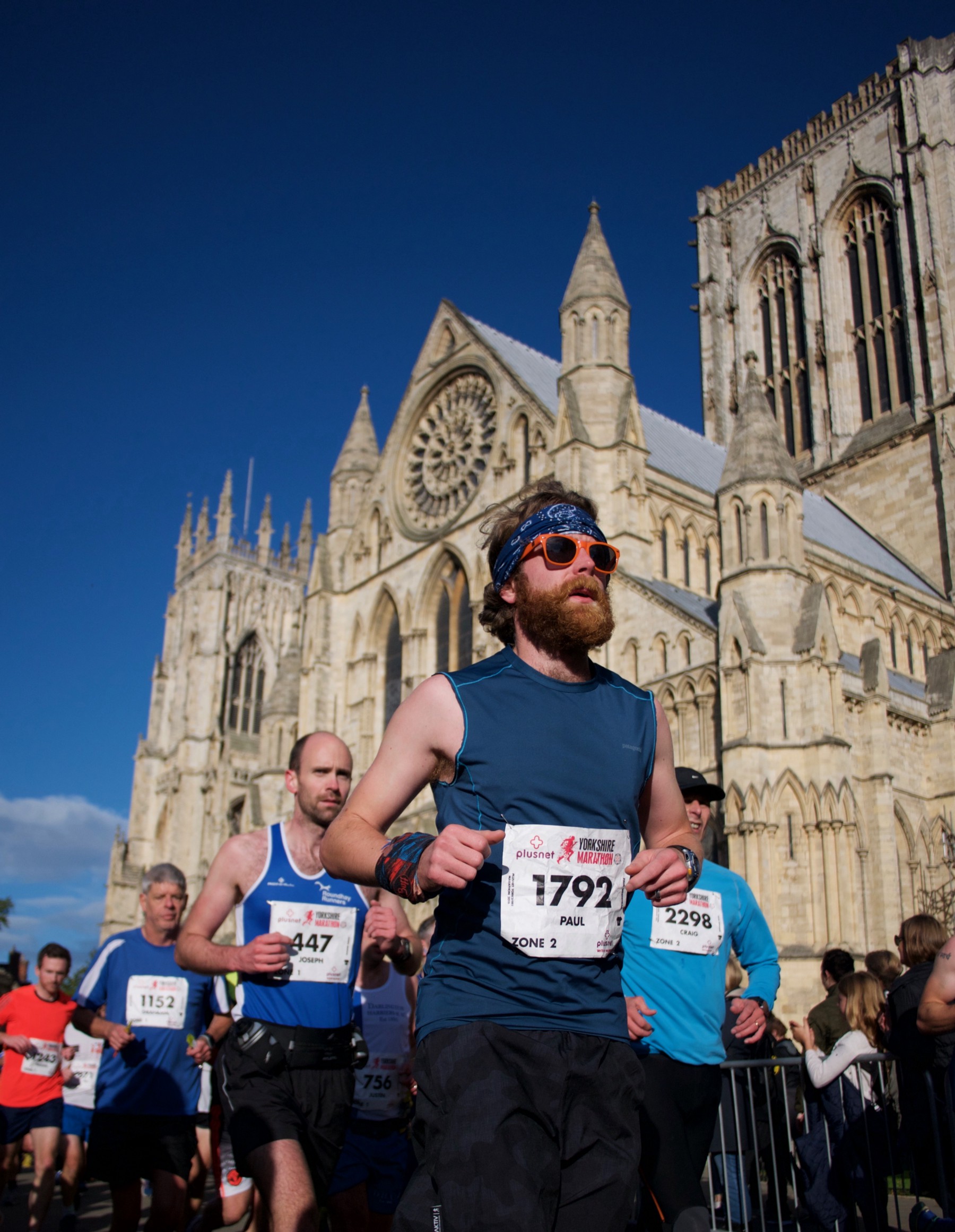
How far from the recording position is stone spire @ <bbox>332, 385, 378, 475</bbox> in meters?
29.4

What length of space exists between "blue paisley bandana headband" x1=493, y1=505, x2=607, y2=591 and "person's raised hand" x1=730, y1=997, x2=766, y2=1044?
8.13ft

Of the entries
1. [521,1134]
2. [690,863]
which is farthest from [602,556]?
[521,1134]

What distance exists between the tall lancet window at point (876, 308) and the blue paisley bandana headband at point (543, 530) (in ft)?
111

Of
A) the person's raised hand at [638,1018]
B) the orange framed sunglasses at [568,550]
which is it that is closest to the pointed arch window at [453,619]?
the person's raised hand at [638,1018]

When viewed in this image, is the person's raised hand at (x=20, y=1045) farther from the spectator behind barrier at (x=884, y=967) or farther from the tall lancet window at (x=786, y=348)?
the tall lancet window at (x=786, y=348)

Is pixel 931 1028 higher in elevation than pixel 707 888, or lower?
lower

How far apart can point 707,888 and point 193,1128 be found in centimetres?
295

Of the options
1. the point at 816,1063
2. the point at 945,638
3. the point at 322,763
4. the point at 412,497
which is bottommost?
the point at 816,1063

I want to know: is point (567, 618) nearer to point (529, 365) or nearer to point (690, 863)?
point (690, 863)

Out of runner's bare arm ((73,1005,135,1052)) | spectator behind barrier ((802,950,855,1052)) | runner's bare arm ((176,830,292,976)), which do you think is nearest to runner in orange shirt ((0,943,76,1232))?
runner's bare arm ((73,1005,135,1052))

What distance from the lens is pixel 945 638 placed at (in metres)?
26.9

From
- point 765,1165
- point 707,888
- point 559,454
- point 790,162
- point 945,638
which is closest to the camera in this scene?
point 707,888

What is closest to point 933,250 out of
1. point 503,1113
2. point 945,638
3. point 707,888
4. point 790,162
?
point 790,162

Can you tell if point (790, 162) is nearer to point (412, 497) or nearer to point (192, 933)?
point (412, 497)
